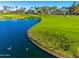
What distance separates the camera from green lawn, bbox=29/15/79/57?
2.14 metres

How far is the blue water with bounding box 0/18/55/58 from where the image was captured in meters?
2.17

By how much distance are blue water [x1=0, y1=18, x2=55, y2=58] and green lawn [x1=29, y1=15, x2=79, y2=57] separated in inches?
3.0

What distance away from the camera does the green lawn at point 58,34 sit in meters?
2.14

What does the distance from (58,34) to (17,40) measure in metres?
0.47

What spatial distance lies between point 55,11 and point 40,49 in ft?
1.54

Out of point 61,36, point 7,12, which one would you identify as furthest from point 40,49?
point 7,12

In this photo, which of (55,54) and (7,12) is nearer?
(55,54)

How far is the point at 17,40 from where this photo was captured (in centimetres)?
223

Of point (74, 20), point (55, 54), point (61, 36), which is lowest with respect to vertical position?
point (55, 54)

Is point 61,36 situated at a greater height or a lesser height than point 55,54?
greater

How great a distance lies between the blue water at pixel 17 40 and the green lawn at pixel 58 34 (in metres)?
0.08

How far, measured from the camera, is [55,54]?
7.03 ft

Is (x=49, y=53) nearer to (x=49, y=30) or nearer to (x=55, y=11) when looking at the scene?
(x=49, y=30)

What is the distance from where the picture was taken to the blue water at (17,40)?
7.13 feet
